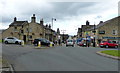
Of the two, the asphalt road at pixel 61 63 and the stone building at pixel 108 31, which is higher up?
the stone building at pixel 108 31

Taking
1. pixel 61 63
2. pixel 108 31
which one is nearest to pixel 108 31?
pixel 108 31

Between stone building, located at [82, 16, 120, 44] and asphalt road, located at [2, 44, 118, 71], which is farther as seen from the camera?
stone building, located at [82, 16, 120, 44]

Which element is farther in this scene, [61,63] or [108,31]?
[108,31]

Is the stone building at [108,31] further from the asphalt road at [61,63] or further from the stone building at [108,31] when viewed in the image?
the asphalt road at [61,63]

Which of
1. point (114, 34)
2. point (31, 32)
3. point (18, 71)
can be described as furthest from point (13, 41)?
point (114, 34)

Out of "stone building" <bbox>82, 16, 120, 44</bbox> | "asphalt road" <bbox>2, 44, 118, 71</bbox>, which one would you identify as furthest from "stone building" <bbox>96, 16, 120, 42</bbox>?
"asphalt road" <bbox>2, 44, 118, 71</bbox>

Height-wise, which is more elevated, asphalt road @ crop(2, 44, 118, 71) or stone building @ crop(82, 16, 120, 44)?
stone building @ crop(82, 16, 120, 44)

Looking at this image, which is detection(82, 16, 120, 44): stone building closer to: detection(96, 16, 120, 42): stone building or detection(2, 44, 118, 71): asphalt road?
detection(96, 16, 120, 42): stone building

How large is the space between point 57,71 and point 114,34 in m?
47.8

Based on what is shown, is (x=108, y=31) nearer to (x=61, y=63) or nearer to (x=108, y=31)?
(x=108, y=31)

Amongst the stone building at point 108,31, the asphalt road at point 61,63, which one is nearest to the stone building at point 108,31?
the stone building at point 108,31

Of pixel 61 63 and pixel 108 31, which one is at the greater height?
pixel 108 31

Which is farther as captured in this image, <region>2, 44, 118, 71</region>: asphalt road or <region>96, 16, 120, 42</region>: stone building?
<region>96, 16, 120, 42</region>: stone building

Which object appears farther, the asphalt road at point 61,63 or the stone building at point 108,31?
the stone building at point 108,31
